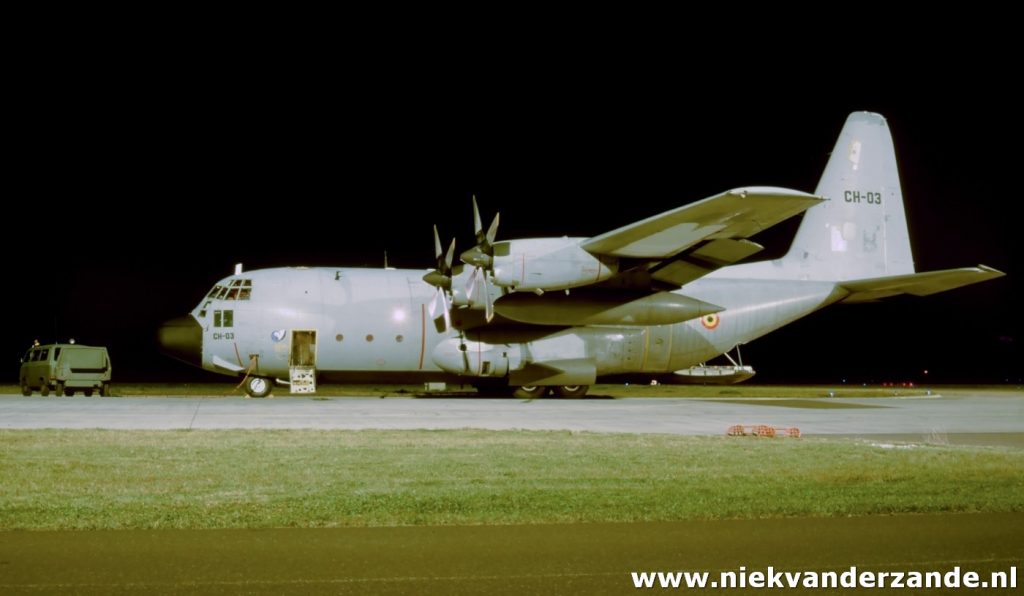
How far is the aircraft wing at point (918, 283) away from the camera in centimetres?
2444

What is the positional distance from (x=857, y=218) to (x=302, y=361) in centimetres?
1775

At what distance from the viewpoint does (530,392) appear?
27.5 metres

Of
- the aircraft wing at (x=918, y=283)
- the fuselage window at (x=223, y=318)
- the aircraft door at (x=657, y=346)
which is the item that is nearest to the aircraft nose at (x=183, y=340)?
the fuselage window at (x=223, y=318)

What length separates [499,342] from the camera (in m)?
25.3

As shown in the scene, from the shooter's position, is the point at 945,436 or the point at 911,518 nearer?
the point at 911,518

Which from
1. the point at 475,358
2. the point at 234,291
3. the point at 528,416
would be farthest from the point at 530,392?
the point at 234,291

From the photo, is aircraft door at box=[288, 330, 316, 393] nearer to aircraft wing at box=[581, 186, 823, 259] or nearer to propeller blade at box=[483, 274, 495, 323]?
propeller blade at box=[483, 274, 495, 323]

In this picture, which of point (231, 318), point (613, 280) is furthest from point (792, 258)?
point (231, 318)

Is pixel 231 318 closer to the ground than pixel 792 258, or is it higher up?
closer to the ground

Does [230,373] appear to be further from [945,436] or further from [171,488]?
[945,436]

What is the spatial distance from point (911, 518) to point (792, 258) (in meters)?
21.6

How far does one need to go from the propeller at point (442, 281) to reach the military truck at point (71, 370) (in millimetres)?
11731

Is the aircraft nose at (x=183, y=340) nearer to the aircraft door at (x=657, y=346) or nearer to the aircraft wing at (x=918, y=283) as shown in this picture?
the aircraft door at (x=657, y=346)

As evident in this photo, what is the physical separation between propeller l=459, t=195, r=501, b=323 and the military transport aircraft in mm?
40
